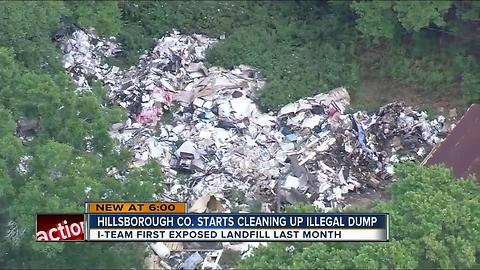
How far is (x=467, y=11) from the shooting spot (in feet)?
73.7

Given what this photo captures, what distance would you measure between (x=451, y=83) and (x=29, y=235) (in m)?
12.2

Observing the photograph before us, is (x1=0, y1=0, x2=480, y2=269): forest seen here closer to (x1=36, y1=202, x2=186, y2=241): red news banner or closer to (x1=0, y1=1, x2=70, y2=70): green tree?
(x1=0, y1=1, x2=70, y2=70): green tree

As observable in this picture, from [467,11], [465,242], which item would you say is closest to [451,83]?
[467,11]

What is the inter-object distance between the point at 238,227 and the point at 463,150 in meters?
6.80

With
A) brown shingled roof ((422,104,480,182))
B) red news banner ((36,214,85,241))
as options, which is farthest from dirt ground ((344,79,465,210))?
red news banner ((36,214,85,241))

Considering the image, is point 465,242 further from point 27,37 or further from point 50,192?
point 27,37

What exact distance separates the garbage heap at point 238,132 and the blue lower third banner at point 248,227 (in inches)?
222

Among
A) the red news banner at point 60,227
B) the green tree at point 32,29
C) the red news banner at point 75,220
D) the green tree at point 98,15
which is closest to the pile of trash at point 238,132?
the green tree at point 98,15

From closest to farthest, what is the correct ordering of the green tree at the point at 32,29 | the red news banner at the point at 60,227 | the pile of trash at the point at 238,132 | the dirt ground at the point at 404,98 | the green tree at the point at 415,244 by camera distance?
1. the green tree at the point at 415,244
2. the red news banner at the point at 60,227
3. the pile of trash at the point at 238,132
4. the green tree at the point at 32,29
5. the dirt ground at the point at 404,98

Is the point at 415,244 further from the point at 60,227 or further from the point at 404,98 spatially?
the point at 404,98

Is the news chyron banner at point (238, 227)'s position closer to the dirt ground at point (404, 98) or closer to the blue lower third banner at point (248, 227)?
the blue lower third banner at point (248, 227)

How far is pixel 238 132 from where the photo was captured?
21.8 m

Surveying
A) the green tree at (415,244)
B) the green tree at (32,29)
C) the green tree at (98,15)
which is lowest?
the green tree at (415,244)

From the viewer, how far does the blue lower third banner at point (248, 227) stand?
540 inches
